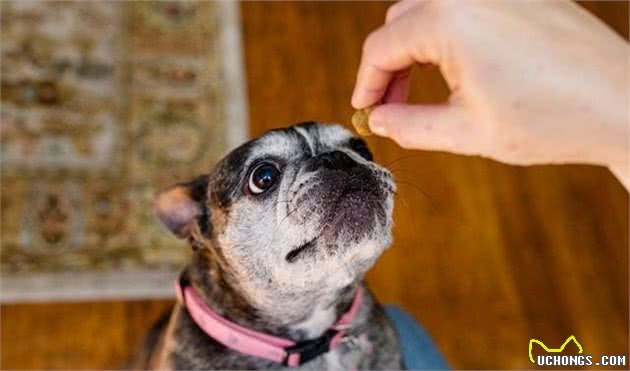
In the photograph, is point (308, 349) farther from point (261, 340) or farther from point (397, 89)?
point (397, 89)

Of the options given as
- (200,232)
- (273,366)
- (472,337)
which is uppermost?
(200,232)

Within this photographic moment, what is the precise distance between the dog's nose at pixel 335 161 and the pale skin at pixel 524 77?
31 centimetres

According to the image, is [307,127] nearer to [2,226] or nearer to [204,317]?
[204,317]

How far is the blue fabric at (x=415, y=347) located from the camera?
1.73 m

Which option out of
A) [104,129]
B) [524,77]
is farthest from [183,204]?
[104,129]

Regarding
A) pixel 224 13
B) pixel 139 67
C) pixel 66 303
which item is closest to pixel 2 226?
pixel 66 303

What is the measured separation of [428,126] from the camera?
0.89 metres

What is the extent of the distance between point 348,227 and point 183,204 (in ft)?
1.39

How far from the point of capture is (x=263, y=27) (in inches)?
110

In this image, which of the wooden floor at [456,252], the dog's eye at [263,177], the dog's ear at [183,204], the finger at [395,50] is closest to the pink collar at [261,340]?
the dog's ear at [183,204]

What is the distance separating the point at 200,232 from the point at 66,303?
38.0 inches

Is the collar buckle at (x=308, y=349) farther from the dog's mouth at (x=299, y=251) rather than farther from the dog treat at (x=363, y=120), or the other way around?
the dog treat at (x=363, y=120)

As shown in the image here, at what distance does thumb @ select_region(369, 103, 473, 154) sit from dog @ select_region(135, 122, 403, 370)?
0.24m

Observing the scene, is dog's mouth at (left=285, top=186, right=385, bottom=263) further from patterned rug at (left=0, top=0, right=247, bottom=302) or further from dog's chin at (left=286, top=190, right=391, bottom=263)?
patterned rug at (left=0, top=0, right=247, bottom=302)
